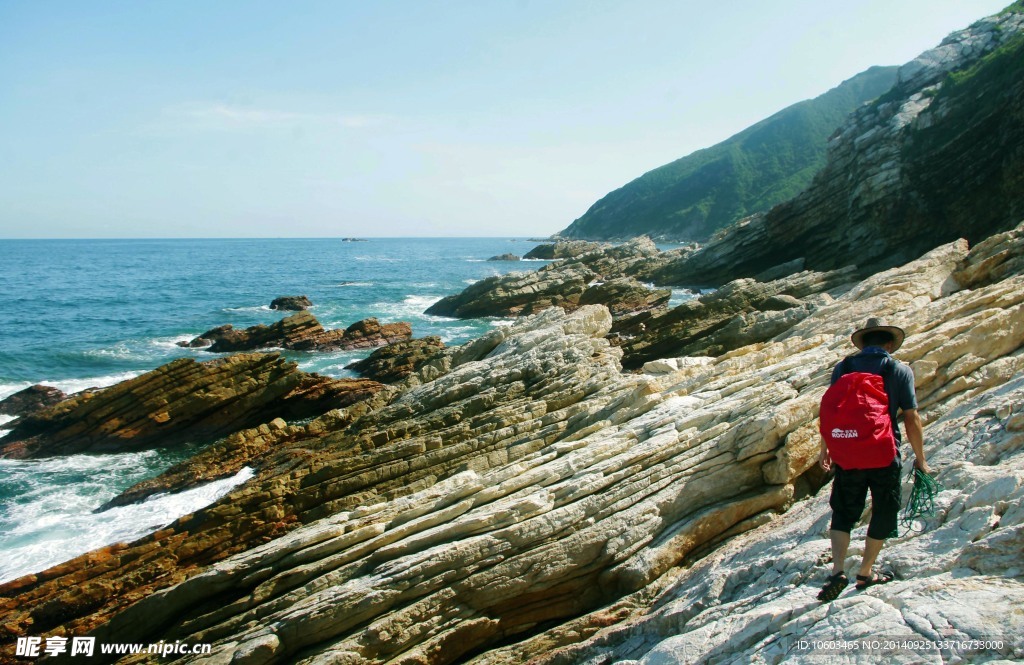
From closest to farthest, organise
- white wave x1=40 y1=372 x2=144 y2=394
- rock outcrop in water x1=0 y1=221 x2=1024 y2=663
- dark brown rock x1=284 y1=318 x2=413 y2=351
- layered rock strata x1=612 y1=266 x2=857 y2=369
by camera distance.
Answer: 1. rock outcrop in water x1=0 y1=221 x2=1024 y2=663
2. layered rock strata x1=612 y1=266 x2=857 y2=369
3. white wave x1=40 y1=372 x2=144 y2=394
4. dark brown rock x1=284 y1=318 x2=413 y2=351

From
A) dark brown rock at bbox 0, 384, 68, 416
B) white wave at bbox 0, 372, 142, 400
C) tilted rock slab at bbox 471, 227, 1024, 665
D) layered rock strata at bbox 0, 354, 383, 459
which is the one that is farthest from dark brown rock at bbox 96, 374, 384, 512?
white wave at bbox 0, 372, 142, 400

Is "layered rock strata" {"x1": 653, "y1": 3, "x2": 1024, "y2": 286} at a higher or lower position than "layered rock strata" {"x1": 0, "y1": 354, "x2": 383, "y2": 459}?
higher

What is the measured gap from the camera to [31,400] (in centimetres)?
2522

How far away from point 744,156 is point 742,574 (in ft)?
622

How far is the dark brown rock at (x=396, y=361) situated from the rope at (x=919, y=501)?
883 inches

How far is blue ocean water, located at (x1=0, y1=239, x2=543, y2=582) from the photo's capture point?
15609 mm

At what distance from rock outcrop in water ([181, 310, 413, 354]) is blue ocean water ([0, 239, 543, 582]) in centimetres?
134

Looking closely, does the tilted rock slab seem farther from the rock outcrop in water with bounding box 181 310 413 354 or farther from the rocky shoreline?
the rock outcrop in water with bounding box 181 310 413 354

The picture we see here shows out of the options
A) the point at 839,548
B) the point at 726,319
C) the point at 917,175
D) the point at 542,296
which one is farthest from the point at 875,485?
the point at 542,296

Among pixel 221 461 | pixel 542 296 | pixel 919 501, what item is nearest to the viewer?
pixel 919 501

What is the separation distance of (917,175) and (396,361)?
115 ft

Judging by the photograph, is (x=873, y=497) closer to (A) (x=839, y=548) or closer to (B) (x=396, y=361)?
(A) (x=839, y=548)

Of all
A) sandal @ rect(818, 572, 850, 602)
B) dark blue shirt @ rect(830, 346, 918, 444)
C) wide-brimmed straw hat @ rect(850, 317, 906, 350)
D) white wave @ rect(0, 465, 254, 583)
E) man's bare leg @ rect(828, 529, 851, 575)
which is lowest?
white wave @ rect(0, 465, 254, 583)

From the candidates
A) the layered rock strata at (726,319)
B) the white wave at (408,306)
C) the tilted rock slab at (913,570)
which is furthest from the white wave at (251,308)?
the tilted rock slab at (913,570)
